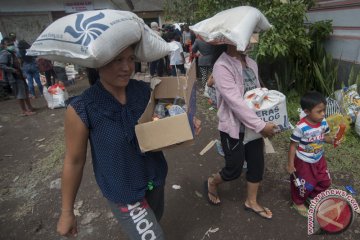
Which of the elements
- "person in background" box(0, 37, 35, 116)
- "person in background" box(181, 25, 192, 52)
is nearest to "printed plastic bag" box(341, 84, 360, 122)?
"person in background" box(0, 37, 35, 116)

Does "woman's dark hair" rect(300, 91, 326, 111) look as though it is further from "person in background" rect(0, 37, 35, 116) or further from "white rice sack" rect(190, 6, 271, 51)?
"person in background" rect(0, 37, 35, 116)

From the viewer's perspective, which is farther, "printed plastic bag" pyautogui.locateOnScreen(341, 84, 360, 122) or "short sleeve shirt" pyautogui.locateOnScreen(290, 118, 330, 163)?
"printed plastic bag" pyautogui.locateOnScreen(341, 84, 360, 122)

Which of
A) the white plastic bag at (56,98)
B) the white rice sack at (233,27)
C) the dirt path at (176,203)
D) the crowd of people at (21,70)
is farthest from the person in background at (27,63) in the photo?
the white rice sack at (233,27)

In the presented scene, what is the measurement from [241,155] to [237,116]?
15.0 inches

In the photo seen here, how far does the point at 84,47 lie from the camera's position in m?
1.12

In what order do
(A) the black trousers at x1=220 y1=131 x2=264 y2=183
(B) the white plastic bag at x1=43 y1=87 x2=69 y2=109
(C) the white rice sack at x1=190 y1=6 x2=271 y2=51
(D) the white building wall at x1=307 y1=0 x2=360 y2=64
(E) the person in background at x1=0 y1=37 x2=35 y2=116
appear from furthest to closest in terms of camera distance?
(B) the white plastic bag at x1=43 y1=87 x2=69 y2=109, (E) the person in background at x1=0 y1=37 x2=35 y2=116, (D) the white building wall at x1=307 y1=0 x2=360 y2=64, (A) the black trousers at x1=220 y1=131 x2=264 y2=183, (C) the white rice sack at x1=190 y1=6 x2=271 y2=51

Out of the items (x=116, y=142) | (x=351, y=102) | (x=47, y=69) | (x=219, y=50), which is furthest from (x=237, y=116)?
(x=47, y=69)

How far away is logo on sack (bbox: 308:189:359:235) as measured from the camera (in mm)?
2100

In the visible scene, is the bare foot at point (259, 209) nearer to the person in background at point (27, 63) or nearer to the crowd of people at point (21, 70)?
the crowd of people at point (21, 70)

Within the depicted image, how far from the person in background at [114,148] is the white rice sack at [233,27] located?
72 cm

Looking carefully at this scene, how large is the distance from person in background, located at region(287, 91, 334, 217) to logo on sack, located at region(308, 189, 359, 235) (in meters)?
0.26

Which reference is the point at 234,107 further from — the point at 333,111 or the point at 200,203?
the point at 333,111

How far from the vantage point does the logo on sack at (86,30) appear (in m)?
1.12

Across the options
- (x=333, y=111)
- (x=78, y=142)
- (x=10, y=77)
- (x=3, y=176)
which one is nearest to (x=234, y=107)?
(x=78, y=142)
